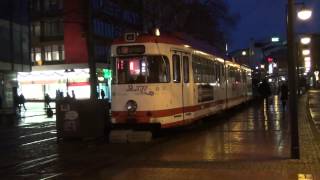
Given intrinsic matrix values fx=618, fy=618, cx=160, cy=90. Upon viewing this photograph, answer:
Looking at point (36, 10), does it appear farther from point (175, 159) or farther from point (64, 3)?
point (175, 159)

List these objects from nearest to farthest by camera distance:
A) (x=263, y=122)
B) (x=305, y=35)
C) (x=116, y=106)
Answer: (x=116, y=106) → (x=263, y=122) → (x=305, y=35)

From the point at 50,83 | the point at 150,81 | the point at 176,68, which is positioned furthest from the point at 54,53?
the point at 150,81

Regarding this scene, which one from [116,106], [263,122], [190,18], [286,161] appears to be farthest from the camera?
[190,18]

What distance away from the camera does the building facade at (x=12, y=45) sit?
1908 inches

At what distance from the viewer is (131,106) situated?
791 inches

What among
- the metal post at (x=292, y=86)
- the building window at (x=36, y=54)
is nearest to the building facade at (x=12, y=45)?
the building window at (x=36, y=54)

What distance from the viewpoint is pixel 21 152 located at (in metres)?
18.4

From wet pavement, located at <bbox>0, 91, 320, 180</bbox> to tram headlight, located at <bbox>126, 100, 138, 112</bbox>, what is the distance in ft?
4.14

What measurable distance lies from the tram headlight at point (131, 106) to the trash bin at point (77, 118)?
124cm

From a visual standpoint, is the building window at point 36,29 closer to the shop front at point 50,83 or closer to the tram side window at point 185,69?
the shop front at point 50,83

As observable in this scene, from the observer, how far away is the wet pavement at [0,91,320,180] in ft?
42.5

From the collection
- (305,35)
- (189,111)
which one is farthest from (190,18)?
(189,111)

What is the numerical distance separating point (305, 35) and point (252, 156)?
33.2 meters

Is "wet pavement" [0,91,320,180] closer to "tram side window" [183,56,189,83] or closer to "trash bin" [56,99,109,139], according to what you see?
"trash bin" [56,99,109,139]
